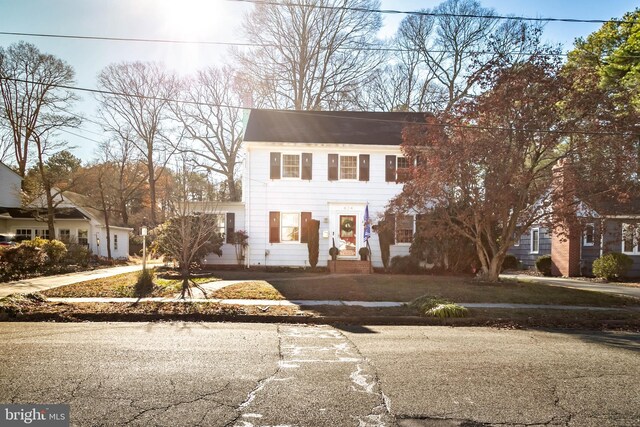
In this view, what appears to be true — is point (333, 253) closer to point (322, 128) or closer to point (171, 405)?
point (322, 128)

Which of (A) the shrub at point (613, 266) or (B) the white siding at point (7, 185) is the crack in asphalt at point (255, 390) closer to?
(A) the shrub at point (613, 266)

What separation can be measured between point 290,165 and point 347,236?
4.39m

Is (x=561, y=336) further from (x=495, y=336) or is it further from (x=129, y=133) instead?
(x=129, y=133)

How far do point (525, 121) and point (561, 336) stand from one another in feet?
29.7

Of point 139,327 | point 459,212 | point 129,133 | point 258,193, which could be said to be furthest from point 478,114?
point 129,133

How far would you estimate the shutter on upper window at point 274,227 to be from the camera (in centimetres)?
2319

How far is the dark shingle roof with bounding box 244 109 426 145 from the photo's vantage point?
23641 mm

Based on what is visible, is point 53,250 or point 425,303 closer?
point 425,303

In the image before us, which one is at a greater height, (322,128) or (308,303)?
(322,128)

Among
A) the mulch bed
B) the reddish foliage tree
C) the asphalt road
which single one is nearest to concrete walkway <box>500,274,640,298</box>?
the reddish foliage tree

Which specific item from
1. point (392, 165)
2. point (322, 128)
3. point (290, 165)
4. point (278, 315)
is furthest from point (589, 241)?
point (278, 315)

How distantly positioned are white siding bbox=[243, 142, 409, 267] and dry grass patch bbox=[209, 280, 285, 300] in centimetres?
760

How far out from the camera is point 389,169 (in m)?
23.5

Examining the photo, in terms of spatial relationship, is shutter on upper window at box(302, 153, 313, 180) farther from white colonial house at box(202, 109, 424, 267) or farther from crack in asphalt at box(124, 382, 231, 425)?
crack in asphalt at box(124, 382, 231, 425)
